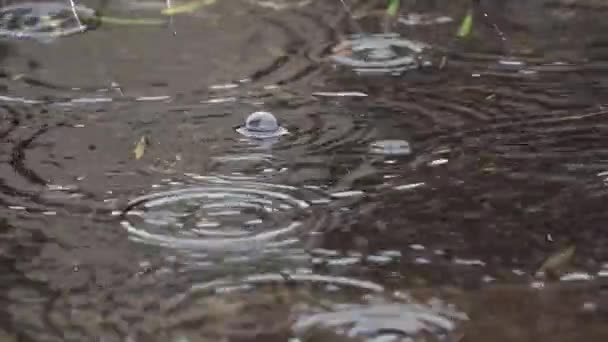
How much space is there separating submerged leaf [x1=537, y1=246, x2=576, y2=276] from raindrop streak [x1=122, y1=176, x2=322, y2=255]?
0.30 m

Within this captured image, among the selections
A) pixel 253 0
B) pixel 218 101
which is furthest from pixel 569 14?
pixel 218 101

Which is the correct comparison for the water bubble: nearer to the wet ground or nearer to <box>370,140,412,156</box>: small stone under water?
the wet ground

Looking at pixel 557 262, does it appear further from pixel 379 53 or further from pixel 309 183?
pixel 379 53

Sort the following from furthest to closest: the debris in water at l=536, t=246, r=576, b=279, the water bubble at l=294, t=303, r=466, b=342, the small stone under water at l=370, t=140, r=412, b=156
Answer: the small stone under water at l=370, t=140, r=412, b=156, the debris in water at l=536, t=246, r=576, b=279, the water bubble at l=294, t=303, r=466, b=342

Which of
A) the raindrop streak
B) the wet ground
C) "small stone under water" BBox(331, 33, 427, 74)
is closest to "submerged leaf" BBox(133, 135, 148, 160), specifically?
the wet ground

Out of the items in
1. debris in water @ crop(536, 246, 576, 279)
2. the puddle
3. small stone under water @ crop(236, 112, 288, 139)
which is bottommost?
debris in water @ crop(536, 246, 576, 279)

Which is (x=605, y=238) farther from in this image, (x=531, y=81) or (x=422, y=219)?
(x=531, y=81)

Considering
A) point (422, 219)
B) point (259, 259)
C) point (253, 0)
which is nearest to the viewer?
point (259, 259)

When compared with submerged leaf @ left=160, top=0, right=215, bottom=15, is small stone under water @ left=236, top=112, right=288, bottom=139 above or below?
below

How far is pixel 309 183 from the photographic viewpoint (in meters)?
1.46

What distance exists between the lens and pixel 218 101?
5.83ft

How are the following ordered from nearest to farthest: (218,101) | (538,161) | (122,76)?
1. (538,161)
2. (218,101)
3. (122,76)

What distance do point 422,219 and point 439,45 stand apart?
0.78 metres

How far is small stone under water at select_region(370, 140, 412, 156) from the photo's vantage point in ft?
5.11
